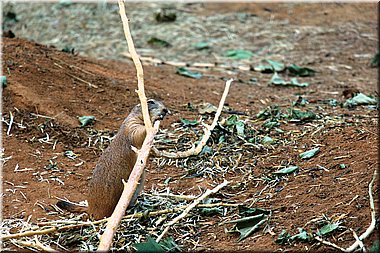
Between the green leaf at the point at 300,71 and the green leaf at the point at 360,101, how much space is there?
2205 mm

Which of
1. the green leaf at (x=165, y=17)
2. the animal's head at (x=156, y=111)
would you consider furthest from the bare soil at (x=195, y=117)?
the green leaf at (x=165, y=17)

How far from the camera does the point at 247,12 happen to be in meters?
14.1

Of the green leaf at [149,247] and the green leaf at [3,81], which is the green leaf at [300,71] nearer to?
the green leaf at [3,81]

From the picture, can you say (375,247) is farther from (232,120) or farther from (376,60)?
(376,60)

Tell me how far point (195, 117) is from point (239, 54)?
13.7 ft

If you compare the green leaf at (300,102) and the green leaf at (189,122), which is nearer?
the green leaf at (189,122)

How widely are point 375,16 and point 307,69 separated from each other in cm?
387

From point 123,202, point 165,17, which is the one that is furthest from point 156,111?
point 165,17

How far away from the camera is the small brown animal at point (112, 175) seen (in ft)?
18.8

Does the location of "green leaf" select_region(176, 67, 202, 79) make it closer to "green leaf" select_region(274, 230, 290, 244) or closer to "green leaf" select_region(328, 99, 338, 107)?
"green leaf" select_region(328, 99, 338, 107)

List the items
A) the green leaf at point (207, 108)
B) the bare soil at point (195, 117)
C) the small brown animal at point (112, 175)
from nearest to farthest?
1. the bare soil at point (195, 117)
2. the small brown animal at point (112, 175)
3. the green leaf at point (207, 108)

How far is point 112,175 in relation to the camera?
5.83 m

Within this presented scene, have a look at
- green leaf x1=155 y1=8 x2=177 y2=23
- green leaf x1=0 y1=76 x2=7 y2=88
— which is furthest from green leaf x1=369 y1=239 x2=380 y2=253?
green leaf x1=155 y1=8 x2=177 y2=23

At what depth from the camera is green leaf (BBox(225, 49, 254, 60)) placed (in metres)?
11.9
